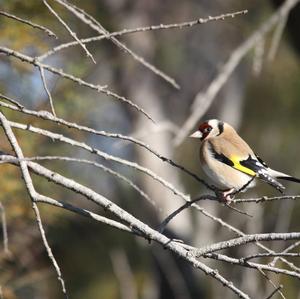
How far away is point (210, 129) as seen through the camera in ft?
13.9

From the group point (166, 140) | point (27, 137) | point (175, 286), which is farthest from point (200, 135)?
point (166, 140)

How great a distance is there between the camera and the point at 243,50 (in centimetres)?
427

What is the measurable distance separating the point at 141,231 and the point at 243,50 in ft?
7.33

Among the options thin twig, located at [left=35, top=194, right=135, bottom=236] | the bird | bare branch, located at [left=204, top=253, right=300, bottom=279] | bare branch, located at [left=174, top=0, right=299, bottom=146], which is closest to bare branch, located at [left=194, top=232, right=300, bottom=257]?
bare branch, located at [left=204, top=253, right=300, bottom=279]

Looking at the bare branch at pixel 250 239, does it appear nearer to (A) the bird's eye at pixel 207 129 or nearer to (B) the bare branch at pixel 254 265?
(B) the bare branch at pixel 254 265

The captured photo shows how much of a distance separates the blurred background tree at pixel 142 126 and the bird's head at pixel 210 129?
365 mm

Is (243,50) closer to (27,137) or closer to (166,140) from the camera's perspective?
(27,137)

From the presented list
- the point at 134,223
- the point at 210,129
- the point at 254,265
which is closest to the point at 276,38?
the point at 210,129

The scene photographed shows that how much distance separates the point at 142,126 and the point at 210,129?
412 centimetres

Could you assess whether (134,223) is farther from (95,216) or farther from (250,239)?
(250,239)

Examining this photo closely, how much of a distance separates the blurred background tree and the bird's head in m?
0.37

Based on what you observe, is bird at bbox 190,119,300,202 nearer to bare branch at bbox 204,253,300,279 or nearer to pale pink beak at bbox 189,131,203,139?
pale pink beak at bbox 189,131,203,139

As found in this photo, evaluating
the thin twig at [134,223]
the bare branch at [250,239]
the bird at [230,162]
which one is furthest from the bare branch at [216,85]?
the bare branch at [250,239]

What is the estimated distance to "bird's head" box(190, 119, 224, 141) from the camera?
13.8ft
